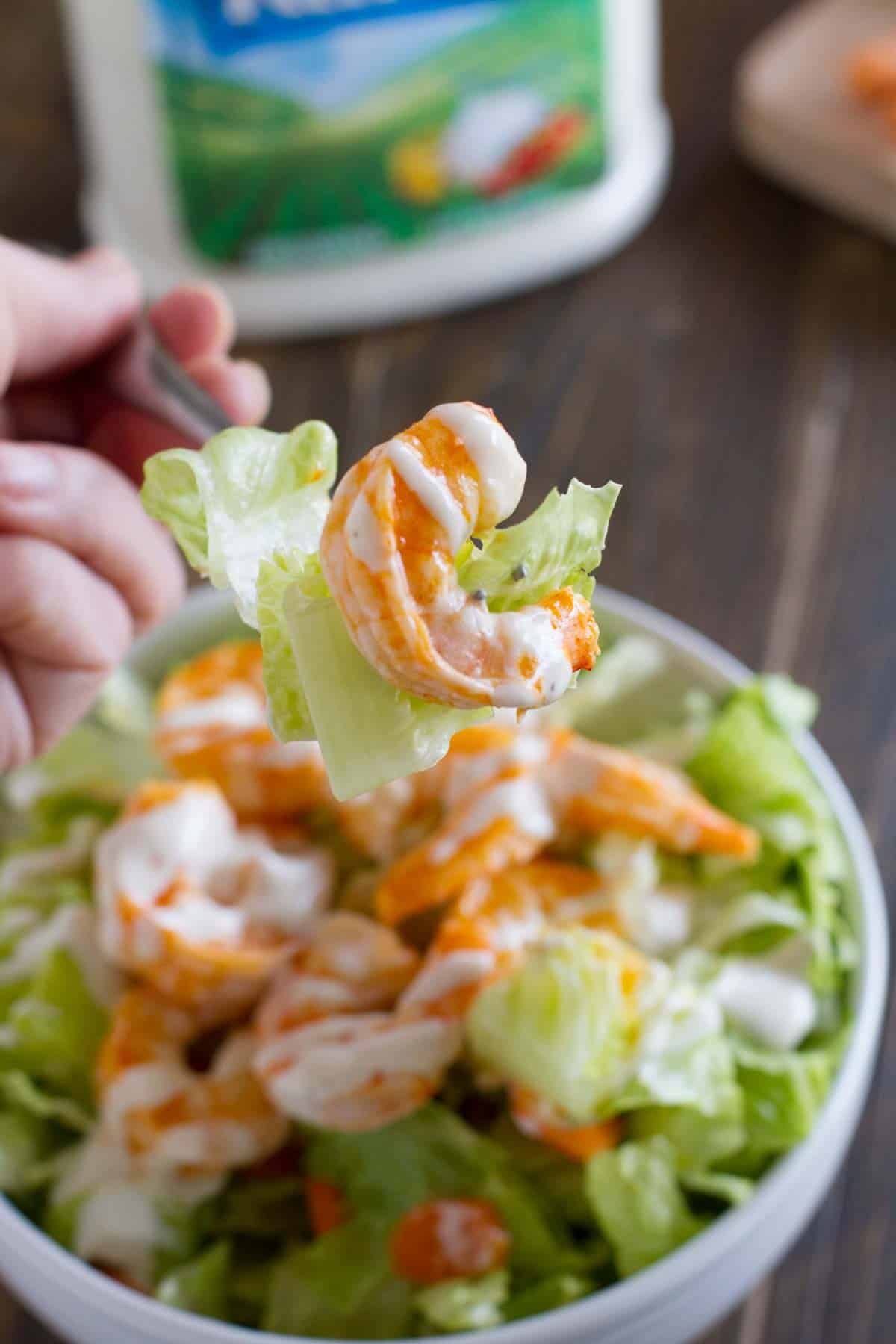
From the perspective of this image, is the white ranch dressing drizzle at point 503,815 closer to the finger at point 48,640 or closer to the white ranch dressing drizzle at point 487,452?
the finger at point 48,640

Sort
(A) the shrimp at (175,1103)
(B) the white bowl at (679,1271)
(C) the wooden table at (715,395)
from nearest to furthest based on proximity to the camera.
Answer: (B) the white bowl at (679,1271), (A) the shrimp at (175,1103), (C) the wooden table at (715,395)

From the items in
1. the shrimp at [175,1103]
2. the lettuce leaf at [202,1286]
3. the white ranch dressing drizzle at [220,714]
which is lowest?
the lettuce leaf at [202,1286]

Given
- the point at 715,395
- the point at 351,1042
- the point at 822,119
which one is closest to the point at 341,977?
the point at 351,1042

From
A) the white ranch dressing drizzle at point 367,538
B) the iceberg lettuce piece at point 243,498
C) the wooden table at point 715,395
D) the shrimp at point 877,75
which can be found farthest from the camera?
the shrimp at point 877,75

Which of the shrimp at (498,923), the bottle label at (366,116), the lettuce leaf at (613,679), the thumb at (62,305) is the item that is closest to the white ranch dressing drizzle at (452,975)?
the shrimp at (498,923)

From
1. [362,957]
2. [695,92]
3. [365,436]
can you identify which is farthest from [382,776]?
[695,92]

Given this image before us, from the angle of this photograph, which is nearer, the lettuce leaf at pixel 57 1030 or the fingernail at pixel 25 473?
the fingernail at pixel 25 473
